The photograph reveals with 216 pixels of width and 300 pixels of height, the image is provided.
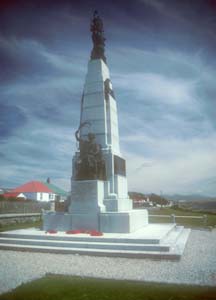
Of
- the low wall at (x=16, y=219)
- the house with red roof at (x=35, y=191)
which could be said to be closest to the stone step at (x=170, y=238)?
the low wall at (x=16, y=219)

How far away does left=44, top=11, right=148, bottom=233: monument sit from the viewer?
1359 centimetres

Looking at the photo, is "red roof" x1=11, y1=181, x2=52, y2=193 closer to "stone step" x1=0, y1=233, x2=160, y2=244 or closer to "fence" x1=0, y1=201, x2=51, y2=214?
"fence" x1=0, y1=201, x2=51, y2=214

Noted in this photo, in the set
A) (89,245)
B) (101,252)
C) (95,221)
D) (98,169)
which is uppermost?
(98,169)

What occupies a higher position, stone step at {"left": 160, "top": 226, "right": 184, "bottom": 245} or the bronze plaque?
the bronze plaque

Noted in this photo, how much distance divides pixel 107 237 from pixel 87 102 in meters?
9.09

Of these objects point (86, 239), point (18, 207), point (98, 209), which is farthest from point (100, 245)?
point (18, 207)

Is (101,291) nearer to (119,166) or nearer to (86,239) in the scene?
(86,239)

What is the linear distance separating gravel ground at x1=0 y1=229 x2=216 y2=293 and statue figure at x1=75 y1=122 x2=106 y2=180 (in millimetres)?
5380

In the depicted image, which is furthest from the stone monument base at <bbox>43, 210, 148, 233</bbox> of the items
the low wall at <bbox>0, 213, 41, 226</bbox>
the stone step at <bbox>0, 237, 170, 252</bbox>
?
the low wall at <bbox>0, 213, 41, 226</bbox>

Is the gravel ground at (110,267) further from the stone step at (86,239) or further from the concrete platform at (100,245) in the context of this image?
the stone step at (86,239)

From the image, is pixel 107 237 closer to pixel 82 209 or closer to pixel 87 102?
pixel 82 209

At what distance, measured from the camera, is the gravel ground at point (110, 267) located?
6.98 m

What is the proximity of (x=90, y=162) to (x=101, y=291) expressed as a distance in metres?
9.38

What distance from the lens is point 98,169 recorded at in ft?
49.2
